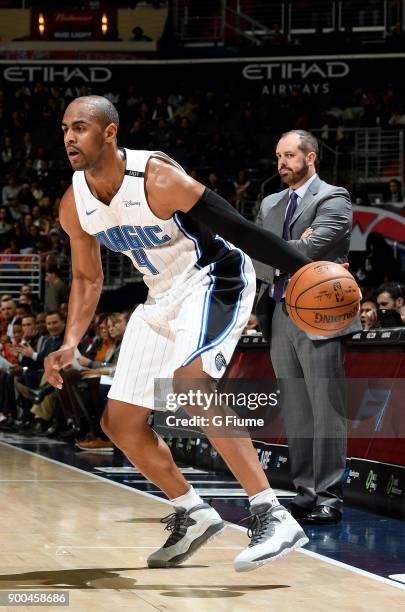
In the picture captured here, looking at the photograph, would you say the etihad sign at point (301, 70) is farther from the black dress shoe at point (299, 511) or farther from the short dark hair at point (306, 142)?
the black dress shoe at point (299, 511)

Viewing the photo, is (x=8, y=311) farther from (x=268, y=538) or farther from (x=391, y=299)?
(x=268, y=538)

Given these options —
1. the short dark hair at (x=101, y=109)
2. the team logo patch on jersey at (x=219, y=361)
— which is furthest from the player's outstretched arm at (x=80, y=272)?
the team logo patch on jersey at (x=219, y=361)

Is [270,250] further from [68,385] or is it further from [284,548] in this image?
[68,385]

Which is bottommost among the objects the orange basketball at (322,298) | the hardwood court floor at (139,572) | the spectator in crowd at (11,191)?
the hardwood court floor at (139,572)

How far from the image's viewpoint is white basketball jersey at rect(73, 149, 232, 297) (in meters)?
4.00

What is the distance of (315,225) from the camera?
5652 millimetres

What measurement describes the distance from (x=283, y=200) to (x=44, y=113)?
20.5m

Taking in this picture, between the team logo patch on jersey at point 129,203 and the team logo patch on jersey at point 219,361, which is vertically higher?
the team logo patch on jersey at point 129,203

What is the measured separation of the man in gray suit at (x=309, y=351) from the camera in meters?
5.68

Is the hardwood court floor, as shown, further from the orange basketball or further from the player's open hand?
→ the orange basketball

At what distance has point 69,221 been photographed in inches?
167

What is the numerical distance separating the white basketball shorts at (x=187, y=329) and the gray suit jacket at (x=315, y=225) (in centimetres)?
136

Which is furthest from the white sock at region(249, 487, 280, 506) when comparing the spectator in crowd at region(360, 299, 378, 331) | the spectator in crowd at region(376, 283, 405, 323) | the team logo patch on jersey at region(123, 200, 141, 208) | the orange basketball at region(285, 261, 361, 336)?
the spectator in crowd at region(376, 283, 405, 323)

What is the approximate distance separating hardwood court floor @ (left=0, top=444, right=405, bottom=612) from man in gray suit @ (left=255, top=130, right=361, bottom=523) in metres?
0.69
